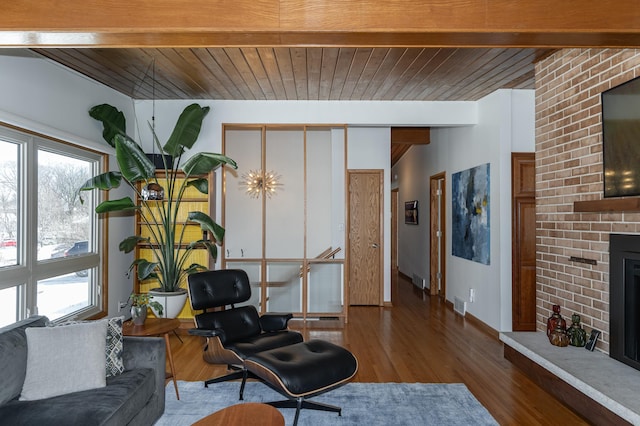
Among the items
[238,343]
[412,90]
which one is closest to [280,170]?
[412,90]

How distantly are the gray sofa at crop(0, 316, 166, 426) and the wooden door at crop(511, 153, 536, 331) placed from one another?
12.3 feet

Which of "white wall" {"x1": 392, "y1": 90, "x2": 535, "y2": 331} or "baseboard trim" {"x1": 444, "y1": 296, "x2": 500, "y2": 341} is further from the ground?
"white wall" {"x1": 392, "y1": 90, "x2": 535, "y2": 331}

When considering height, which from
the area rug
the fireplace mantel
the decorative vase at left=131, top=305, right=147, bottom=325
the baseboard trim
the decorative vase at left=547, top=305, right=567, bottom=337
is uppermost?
the fireplace mantel

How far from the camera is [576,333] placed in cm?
320

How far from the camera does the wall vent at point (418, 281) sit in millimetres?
7684

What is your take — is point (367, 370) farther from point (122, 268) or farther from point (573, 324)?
point (122, 268)

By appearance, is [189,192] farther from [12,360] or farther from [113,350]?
[12,360]

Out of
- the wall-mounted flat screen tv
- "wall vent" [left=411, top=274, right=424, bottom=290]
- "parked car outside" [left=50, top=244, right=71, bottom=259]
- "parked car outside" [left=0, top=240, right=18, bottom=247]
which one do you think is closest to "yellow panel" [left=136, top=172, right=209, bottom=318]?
"parked car outside" [left=50, top=244, right=71, bottom=259]

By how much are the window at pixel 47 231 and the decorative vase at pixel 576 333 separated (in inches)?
172

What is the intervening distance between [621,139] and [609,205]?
17.6 inches

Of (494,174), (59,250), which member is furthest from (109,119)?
(494,174)

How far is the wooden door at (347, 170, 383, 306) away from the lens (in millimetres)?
6211

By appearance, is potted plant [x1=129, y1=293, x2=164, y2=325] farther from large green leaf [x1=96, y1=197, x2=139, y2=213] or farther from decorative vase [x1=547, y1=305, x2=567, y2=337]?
decorative vase [x1=547, y1=305, x2=567, y2=337]

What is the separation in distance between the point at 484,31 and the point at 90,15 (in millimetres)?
1873
